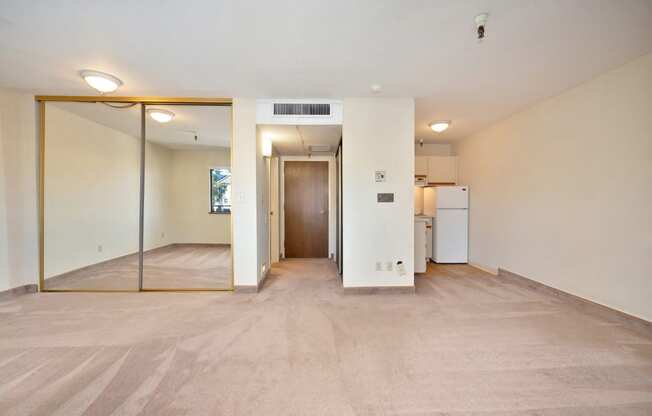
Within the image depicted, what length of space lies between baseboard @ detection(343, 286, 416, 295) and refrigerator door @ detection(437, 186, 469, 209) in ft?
7.44

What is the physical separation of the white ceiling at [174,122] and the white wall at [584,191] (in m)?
4.27

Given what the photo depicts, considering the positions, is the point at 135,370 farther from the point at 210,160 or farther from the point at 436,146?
the point at 436,146

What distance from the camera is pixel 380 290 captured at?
3.49 m

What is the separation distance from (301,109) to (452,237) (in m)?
3.80

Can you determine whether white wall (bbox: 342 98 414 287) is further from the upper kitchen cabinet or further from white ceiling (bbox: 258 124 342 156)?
the upper kitchen cabinet

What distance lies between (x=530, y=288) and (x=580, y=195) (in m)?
1.40

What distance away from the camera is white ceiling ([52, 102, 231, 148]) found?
357cm

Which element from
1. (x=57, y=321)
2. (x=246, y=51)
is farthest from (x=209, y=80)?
(x=57, y=321)

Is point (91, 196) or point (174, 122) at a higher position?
point (174, 122)

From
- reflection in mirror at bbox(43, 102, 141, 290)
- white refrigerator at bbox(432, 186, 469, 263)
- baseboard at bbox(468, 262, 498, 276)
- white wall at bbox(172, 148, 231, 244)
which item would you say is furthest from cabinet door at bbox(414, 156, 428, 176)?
reflection in mirror at bbox(43, 102, 141, 290)

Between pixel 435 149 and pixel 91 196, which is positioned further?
pixel 435 149

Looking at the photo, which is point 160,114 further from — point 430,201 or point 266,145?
point 430,201

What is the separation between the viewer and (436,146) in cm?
586

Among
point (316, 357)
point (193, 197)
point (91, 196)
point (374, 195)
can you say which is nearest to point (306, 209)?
point (193, 197)
